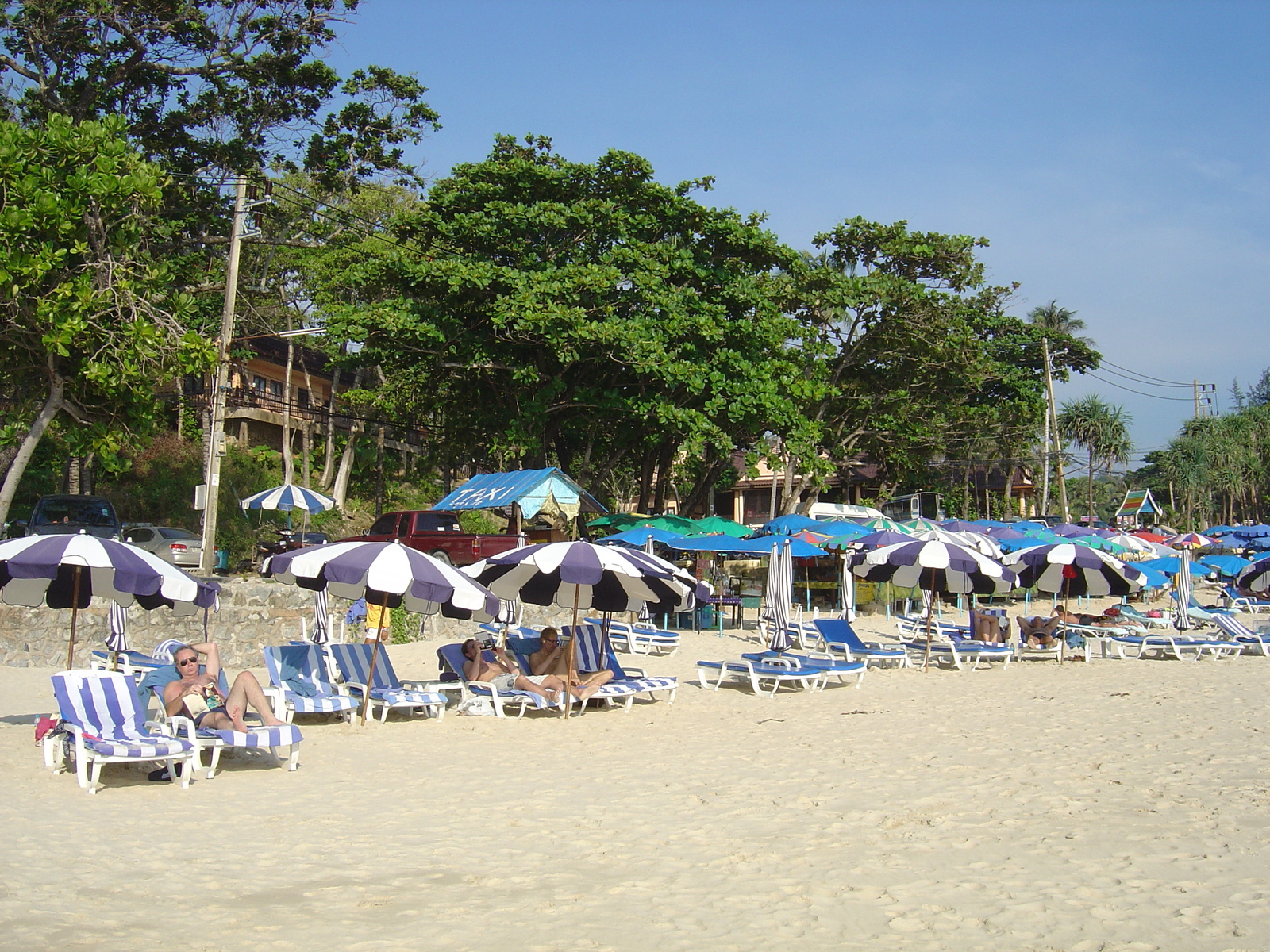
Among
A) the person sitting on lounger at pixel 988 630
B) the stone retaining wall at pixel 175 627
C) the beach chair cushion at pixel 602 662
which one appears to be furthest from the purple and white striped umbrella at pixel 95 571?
the person sitting on lounger at pixel 988 630

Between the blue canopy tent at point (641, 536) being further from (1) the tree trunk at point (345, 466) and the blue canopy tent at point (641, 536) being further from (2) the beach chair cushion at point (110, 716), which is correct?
(1) the tree trunk at point (345, 466)

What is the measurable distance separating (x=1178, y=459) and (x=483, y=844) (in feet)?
213

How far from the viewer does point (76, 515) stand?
23.4 meters

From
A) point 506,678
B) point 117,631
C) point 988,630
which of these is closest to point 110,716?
point 506,678

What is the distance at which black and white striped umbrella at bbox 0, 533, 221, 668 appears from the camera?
9.33 meters

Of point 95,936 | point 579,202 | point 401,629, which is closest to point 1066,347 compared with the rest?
point 579,202

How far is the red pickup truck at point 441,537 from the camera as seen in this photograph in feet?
76.8

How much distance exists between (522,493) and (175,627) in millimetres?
7975

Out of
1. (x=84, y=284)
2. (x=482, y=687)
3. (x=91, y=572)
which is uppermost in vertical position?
(x=84, y=284)

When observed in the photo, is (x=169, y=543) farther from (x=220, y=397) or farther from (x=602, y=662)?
(x=602, y=662)

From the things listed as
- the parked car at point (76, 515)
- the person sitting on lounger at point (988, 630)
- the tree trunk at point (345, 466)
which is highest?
the tree trunk at point (345, 466)

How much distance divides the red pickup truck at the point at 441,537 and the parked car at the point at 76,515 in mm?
5106

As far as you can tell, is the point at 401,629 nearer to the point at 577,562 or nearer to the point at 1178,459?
the point at 577,562

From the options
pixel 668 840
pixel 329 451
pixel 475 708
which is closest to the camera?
pixel 668 840
